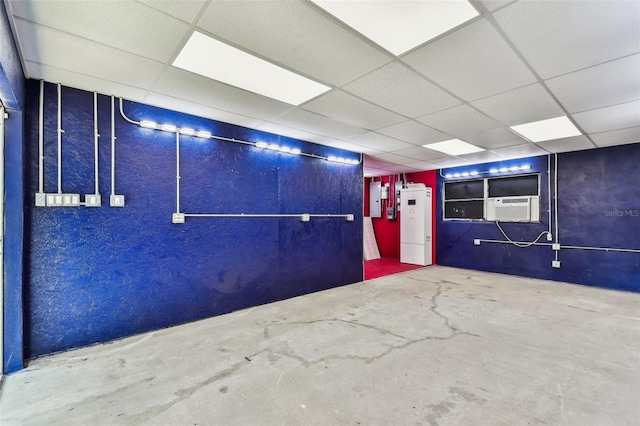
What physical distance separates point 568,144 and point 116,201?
258 inches

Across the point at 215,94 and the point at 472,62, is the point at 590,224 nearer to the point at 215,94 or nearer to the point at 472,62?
the point at 472,62

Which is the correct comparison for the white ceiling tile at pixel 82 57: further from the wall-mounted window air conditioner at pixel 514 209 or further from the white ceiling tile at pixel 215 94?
the wall-mounted window air conditioner at pixel 514 209

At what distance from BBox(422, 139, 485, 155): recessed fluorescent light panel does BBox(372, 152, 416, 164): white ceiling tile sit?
0.80 metres

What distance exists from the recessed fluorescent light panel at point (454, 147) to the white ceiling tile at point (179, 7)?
393cm

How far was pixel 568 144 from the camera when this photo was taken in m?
4.68

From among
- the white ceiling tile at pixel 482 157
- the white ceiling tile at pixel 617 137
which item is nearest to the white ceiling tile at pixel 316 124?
the white ceiling tile at pixel 482 157

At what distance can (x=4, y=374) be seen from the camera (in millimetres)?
2238

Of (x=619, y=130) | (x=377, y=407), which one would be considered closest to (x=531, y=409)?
(x=377, y=407)

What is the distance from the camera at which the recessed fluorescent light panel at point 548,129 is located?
A: 11.8 ft

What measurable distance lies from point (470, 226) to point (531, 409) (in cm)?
536

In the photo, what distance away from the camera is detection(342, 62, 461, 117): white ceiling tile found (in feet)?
7.96

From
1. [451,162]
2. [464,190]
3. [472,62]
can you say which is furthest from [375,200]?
[472,62]

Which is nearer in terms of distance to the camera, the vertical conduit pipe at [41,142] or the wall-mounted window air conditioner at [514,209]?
the vertical conduit pipe at [41,142]

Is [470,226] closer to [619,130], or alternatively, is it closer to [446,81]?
[619,130]
